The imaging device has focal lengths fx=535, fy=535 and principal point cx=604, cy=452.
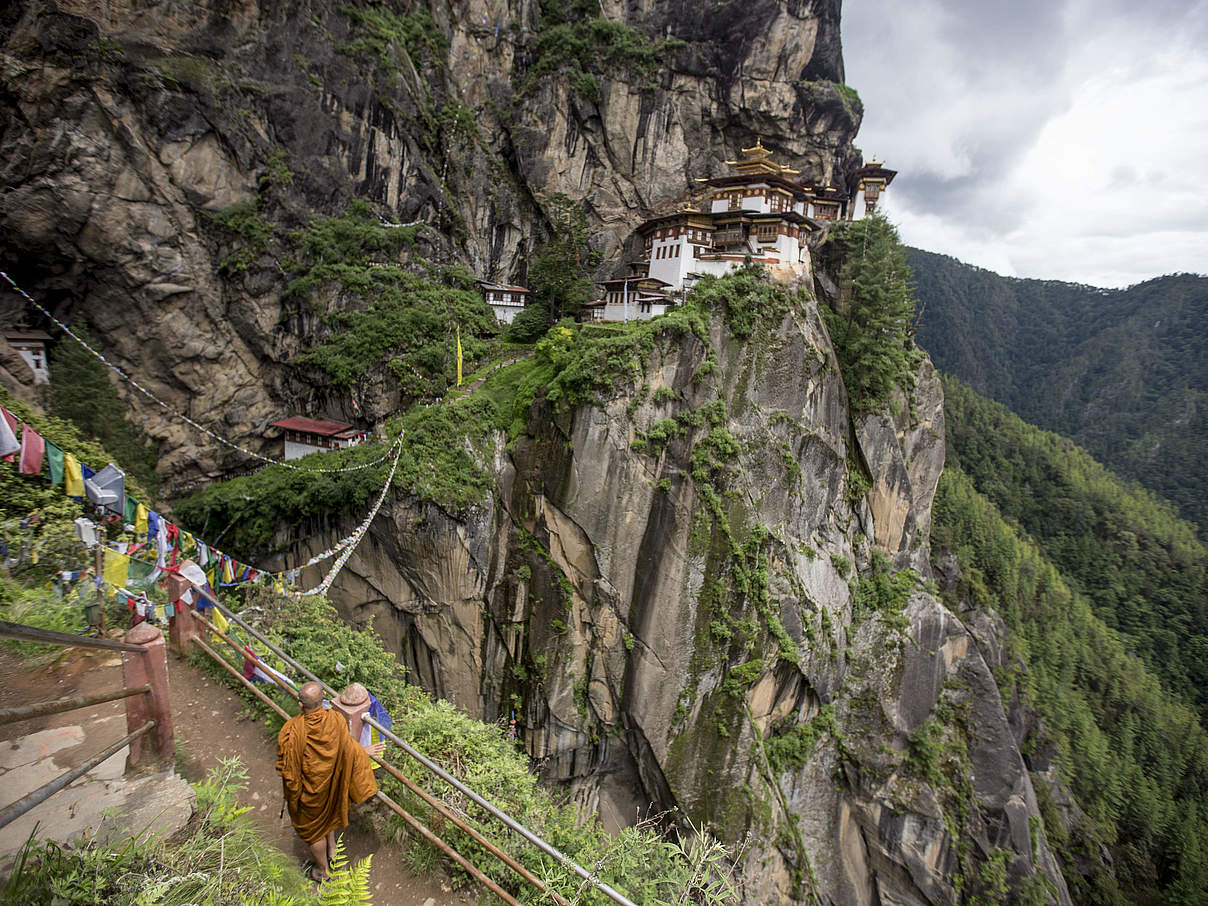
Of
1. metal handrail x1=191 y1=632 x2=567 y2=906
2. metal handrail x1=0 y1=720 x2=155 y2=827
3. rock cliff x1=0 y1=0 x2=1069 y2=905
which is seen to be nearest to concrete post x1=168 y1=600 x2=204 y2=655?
metal handrail x1=191 y1=632 x2=567 y2=906

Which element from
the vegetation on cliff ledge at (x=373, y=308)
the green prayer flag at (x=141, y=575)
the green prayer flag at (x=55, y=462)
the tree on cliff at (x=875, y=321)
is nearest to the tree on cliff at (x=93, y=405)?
the vegetation on cliff ledge at (x=373, y=308)

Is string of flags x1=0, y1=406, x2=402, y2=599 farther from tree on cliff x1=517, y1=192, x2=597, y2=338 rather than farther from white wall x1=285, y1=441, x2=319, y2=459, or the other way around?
tree on cliff x1=517, y1=192, x2=597, y2=338

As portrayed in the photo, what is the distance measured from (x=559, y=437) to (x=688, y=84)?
983 inches

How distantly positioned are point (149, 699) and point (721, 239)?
26.0 meters

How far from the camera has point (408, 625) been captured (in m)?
17.9

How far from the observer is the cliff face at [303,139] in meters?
19.0

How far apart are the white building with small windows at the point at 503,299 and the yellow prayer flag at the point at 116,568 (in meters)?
22.5

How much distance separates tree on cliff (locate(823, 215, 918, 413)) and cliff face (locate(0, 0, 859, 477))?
31.2 feet

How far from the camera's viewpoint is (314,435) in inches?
866

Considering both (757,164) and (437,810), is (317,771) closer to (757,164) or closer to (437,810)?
(437,810)

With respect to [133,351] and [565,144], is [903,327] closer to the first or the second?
[565,144]

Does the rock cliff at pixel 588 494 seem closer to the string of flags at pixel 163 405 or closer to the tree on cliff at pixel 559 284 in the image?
the string of flags at pixel 163 405

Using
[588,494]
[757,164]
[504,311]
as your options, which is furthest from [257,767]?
[757,164]

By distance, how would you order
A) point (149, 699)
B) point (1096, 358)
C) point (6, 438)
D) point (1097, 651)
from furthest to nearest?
point (1096, 358) → point (1097, 651) → point (6, 438) → point (149, 699)
